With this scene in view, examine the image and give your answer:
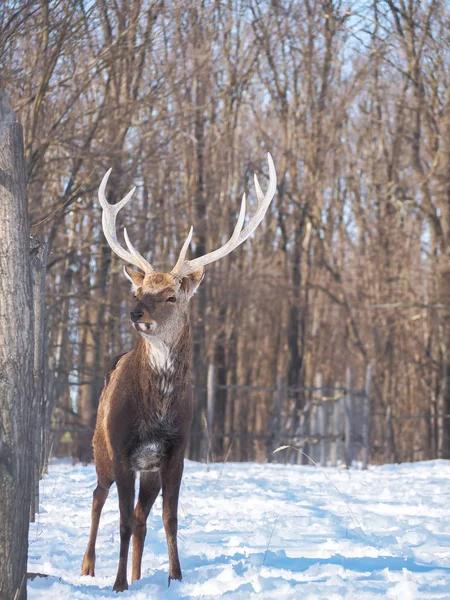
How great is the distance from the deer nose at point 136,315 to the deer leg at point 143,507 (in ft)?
3.46

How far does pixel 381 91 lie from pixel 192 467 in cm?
1465

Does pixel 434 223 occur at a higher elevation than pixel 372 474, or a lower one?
higher

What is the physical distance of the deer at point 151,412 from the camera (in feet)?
17.4

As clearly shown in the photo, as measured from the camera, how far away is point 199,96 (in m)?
21.8

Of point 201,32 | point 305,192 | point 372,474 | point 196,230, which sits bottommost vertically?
point 372,474

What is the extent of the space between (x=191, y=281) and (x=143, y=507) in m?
1.44

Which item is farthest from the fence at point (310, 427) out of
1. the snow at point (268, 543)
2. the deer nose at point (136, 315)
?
the deer nose at point (136, 315)

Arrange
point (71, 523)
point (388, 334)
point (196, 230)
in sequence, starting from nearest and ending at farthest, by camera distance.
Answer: point (71, 523)
point (196, 230)
point (388, 334)

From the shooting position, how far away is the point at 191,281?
5832 millimetres

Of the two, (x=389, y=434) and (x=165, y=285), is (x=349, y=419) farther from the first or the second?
(x=165, y=285)

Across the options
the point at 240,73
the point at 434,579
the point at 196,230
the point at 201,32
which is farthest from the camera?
the point at 240,73

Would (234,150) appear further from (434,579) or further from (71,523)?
(434,579)

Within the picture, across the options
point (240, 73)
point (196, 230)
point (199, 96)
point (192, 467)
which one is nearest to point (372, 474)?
point (192, 467)

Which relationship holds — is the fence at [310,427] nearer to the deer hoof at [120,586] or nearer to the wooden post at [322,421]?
the wooden post at [322,421]
